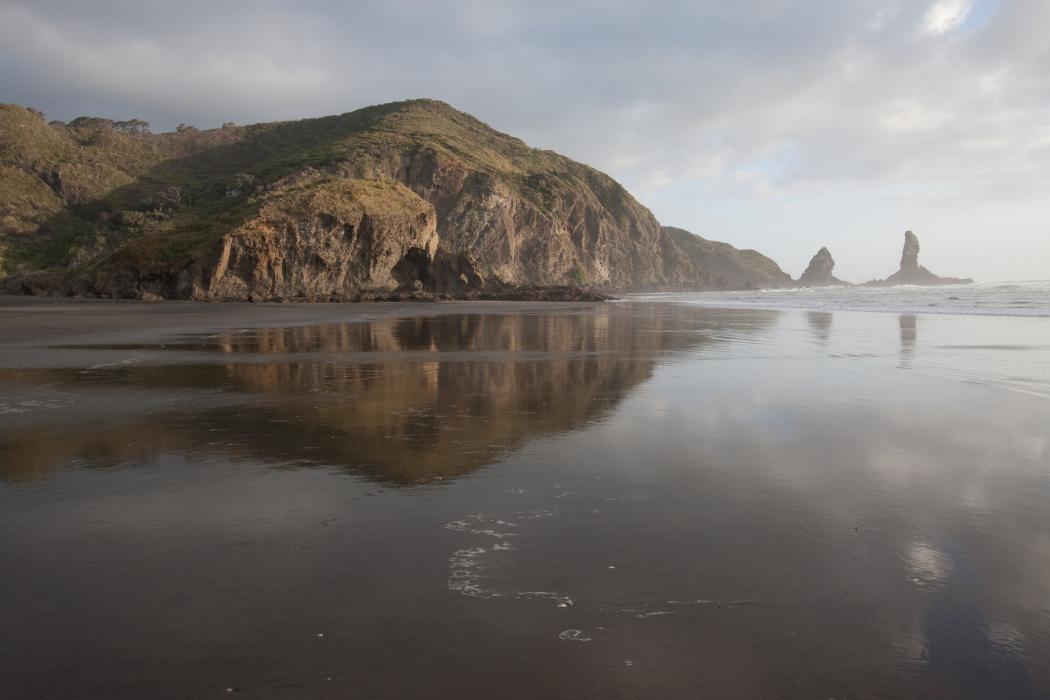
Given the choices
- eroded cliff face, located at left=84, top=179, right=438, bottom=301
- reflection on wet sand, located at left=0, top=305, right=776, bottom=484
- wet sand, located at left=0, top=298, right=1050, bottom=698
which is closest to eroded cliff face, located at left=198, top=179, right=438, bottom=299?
eroded cliff face, located at left=84, top=179, right=438, bottom=301

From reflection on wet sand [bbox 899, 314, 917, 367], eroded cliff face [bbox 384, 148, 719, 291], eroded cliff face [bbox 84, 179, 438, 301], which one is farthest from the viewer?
eroded cliff face [bbox 384, 148, 719, 291]

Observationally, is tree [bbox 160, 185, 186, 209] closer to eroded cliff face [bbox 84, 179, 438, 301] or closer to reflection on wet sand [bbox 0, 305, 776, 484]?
eroded cliff face [bbox 84, 179, 438, 301]

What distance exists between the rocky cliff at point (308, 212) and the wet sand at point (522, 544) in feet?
154

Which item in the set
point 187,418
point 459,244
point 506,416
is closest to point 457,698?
point 506,416

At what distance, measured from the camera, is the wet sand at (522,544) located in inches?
93.7

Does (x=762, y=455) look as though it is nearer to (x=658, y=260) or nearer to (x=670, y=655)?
(x=670, y=655)

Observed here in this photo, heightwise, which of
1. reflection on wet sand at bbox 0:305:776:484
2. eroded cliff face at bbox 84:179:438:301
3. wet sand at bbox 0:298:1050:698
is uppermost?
eroded cliff face at bbox 84:179:438:301

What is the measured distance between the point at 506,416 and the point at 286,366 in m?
6.04

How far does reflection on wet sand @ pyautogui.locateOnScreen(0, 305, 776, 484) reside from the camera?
552cm

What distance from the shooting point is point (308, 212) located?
52.8m

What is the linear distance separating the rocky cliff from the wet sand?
1852 inches

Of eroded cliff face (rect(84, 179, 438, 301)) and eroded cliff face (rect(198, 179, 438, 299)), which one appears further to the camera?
eroded cliff face (rect(198, 179, 438, 299))

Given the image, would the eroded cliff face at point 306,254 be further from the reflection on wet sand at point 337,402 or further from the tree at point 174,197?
the reflection on wet sand at point 337,402

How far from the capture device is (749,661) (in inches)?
96.1
